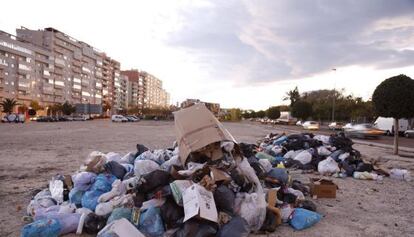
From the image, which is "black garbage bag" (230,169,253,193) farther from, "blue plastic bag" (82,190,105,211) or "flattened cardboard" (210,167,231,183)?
"blue plastic bag" (82,190,105,211)

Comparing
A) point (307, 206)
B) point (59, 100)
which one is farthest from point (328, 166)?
point (59, 100)

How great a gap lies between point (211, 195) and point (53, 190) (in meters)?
2.74

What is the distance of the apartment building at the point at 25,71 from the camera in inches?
2968

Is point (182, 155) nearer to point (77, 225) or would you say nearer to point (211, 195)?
point (211, 195)

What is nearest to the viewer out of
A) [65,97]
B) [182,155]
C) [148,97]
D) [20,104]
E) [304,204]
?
[304,204]

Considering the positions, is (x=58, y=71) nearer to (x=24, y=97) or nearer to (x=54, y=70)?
(x=54, y=70)

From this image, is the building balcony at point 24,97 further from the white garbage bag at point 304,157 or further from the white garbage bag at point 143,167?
the white garbage bag at point 143,167

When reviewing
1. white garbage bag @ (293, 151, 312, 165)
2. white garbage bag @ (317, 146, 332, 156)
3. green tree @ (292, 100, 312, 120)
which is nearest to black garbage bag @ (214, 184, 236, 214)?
white garbage bag @ (293, 151, 312, 165)

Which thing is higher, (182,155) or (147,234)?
(182,155)

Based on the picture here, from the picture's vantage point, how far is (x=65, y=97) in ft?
341

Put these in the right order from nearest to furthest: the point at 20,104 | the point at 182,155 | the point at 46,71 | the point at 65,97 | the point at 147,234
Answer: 1. the point at 147,234
2. the point at 182,155
3. the point at 20,104
4. the point at 46,71
5. the point at 65,97

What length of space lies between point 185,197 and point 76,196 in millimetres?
1964

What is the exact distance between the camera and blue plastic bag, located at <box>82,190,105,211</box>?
4824 millimetres

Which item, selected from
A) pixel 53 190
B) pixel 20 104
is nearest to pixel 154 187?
pixel 53 190
